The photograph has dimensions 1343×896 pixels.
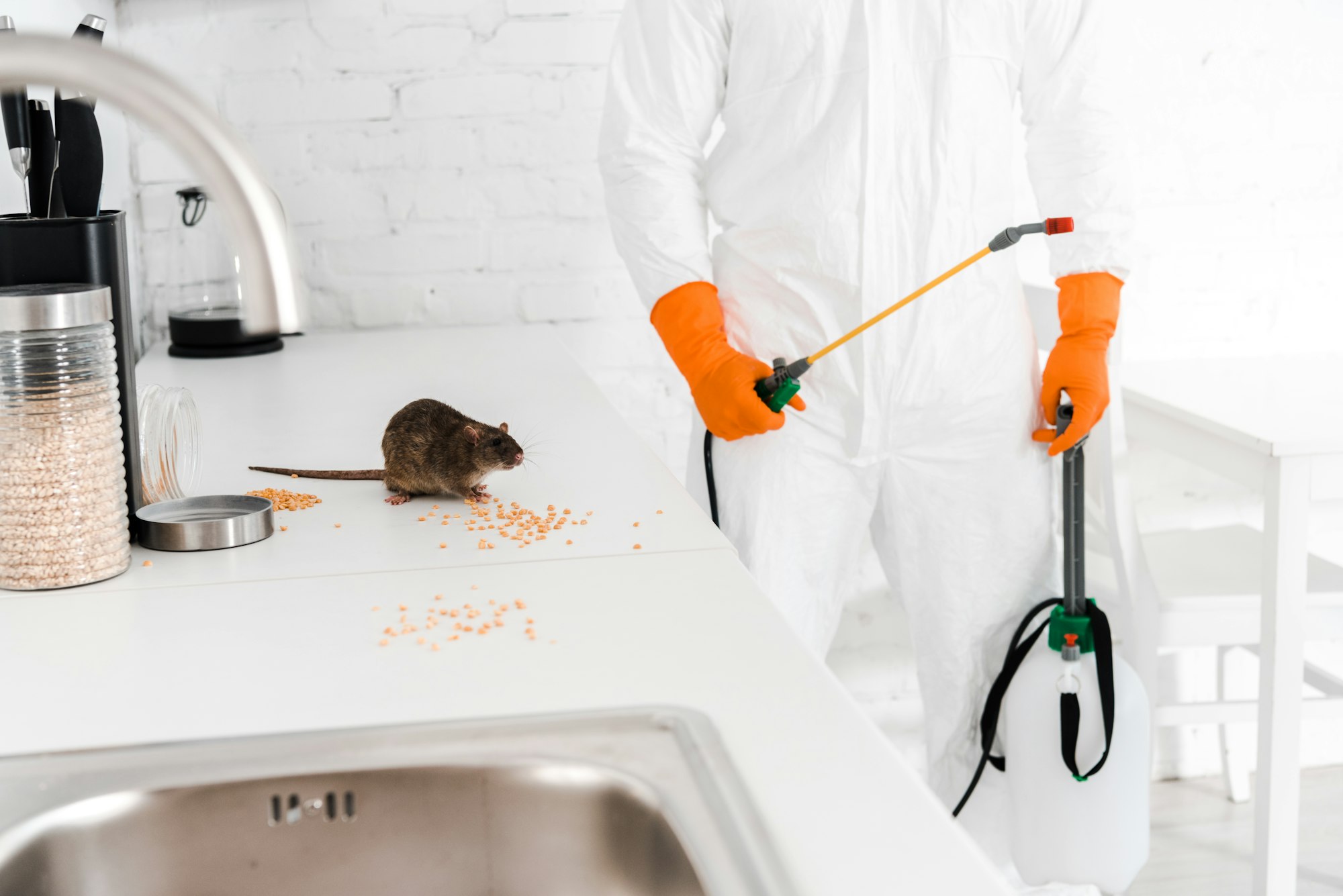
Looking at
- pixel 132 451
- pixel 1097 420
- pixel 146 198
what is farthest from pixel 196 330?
pixel 1097 420

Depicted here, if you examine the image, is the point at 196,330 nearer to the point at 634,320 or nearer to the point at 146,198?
the point at 146,198

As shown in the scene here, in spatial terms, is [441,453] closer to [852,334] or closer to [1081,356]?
[852,334]

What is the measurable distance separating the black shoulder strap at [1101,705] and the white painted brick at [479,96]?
134cm

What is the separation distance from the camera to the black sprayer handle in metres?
1.59

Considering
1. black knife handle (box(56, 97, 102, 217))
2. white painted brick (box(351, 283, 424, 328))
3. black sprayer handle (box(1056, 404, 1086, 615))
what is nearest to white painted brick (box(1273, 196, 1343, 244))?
black sprayer handle (box(1056, 404, 1086, 615))

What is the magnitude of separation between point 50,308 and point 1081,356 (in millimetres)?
1308

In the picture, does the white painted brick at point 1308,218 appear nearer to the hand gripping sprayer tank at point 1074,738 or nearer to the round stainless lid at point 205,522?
the hand gripping sprayer tank at point 1074,738

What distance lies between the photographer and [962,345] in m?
1.61

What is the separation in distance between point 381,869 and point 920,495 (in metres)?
1.17

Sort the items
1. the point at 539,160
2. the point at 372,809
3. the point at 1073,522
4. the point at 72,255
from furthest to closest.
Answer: the point at 539,160 < the point at 1073,522 < the point at 72,255 < the point at 372,809

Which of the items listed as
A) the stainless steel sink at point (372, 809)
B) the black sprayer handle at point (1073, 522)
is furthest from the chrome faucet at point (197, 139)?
the black sprayer handle at point (1073, 522)

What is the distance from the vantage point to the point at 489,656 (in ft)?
2.39

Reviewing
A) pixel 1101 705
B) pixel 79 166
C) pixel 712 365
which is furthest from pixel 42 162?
pixel 1101 705

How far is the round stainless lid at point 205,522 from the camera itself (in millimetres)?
933
